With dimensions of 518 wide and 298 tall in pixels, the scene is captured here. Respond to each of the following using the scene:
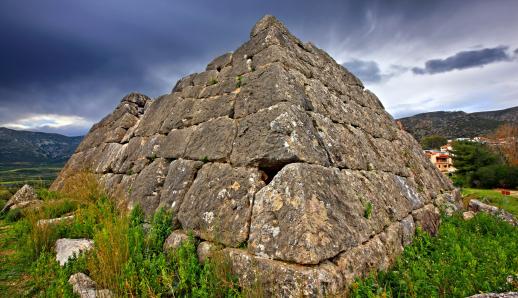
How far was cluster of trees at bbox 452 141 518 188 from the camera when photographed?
102 ft

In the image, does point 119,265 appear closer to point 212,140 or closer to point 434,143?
point 212,140

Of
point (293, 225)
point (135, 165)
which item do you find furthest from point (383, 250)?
point (135, 165)

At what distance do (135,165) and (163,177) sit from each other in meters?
1.55

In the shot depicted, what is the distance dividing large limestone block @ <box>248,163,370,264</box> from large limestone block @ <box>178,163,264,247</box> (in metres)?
0.21

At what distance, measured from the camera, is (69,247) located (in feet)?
14.6

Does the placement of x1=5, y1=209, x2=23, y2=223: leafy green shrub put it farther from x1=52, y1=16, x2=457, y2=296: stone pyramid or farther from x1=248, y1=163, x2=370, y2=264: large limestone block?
x1=248, y1=163, x2=370, y2=264: large limestone block

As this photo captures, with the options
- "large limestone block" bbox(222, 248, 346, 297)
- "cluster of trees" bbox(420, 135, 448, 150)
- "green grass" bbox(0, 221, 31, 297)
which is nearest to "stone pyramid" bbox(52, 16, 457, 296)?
"large limestone block" bbox(222, 248, 346, 297)

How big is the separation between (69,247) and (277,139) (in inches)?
142

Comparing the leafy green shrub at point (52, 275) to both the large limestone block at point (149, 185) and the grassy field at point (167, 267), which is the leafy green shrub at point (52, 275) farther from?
the large limestone block at point (149, 185)

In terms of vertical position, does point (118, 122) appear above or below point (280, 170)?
above

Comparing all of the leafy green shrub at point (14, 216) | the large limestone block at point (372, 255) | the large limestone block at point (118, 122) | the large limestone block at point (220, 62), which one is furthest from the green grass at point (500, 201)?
the leafy green shrub at point (14, 216)

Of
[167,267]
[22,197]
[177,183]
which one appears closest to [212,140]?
[177,183]

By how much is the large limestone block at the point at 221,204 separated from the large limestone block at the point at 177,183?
0.69 ft

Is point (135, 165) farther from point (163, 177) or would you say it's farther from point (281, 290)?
point (281, 290)
